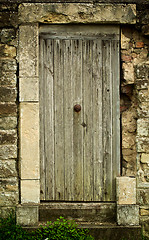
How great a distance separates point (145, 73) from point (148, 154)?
109 centimetres

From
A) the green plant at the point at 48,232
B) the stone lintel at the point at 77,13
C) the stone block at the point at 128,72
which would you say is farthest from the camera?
the stone block at the point at 128,72

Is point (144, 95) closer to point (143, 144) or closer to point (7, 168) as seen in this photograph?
point (143, 144)

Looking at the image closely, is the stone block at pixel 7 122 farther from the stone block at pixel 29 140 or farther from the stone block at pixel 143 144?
the stone block at pixel 143 144

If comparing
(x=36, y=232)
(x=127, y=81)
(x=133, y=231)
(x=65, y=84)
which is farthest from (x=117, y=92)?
(x=36, y=232)

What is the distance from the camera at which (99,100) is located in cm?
387

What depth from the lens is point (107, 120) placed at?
3883 millimetres

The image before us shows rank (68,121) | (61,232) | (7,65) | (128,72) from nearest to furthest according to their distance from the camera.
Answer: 1. (61,232)
2. (7,65)
3. (128,72)
4. (68,121)

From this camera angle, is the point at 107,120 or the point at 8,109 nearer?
the point at 8,109

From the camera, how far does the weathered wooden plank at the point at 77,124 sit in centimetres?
385

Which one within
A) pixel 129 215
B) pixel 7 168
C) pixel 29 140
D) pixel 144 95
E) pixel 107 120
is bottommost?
pixel 129 215

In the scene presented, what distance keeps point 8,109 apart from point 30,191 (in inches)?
45.3

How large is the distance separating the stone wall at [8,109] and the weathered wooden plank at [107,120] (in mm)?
1222

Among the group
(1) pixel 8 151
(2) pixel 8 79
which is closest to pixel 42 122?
(1) pixel 8 151

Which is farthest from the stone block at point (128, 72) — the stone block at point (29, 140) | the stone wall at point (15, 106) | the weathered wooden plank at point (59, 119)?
the stone block at point (29, 140)
